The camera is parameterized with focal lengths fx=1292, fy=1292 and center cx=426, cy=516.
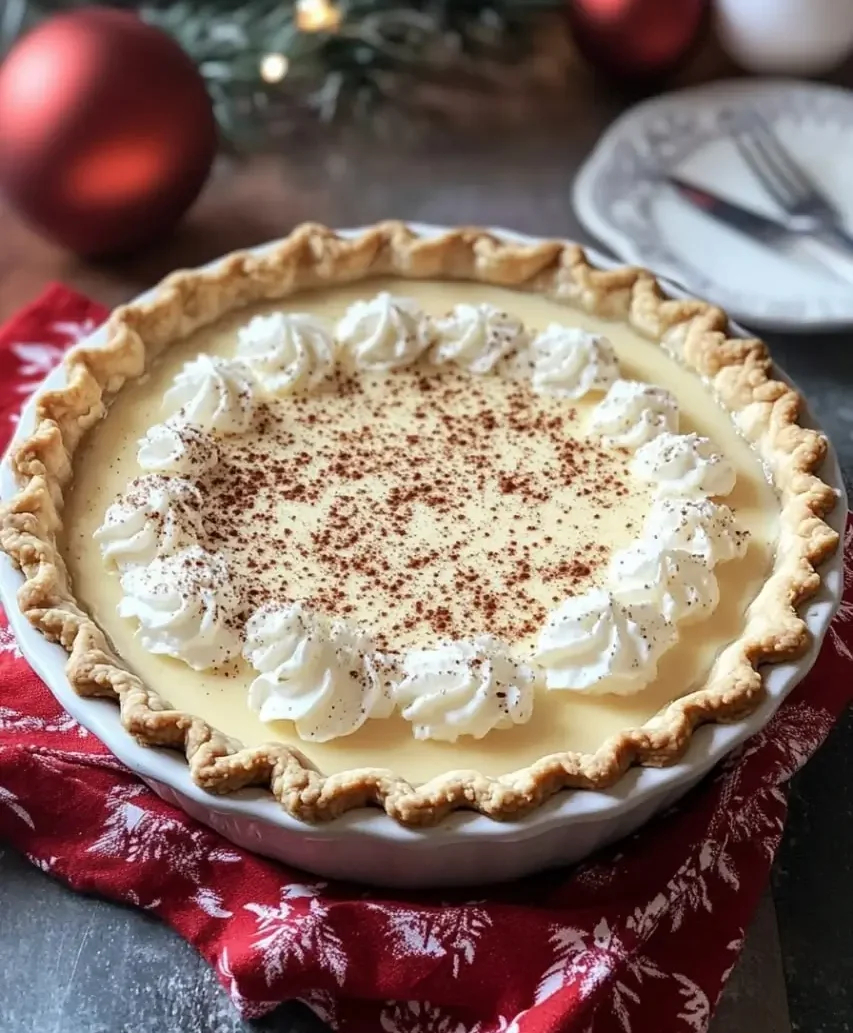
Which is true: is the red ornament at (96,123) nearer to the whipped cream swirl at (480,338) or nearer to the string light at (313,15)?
the string light at (313,15)

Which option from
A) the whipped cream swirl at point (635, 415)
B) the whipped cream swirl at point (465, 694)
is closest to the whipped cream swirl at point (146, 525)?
the whipped cream swirl at point (465, 694)

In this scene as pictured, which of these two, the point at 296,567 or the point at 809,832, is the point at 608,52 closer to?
the point at 296,567

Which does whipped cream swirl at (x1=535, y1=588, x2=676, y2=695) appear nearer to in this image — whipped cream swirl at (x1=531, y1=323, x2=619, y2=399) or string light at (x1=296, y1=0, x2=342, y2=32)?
whipped cream swirl at (x1=531, y1=323, x2=619, y2=399)

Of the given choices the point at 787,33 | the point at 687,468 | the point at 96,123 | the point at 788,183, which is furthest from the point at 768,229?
the point at 96,123

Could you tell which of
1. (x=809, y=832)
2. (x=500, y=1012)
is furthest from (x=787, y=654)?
(x=500, y=1012)

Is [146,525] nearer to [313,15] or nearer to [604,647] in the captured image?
[604,647]

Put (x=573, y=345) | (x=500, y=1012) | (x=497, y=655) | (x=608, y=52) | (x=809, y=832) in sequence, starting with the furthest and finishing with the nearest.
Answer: (x=608, y=52) < (x=573, y=345) < (x=809, y=832) < (x=497, y=655) < (x=500, y=1012)
